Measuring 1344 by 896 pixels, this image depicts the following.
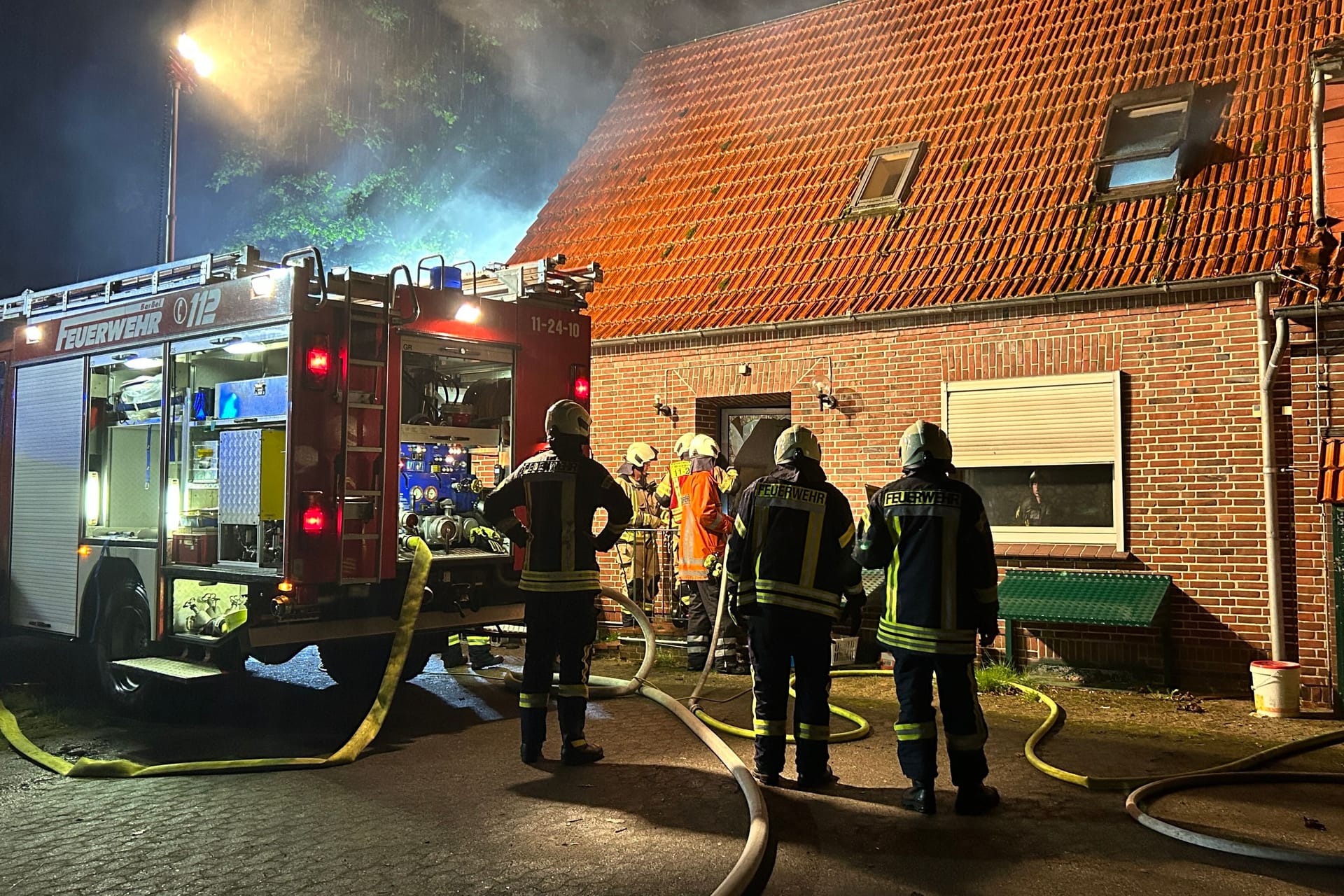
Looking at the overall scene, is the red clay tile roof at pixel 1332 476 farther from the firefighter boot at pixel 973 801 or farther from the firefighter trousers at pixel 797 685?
the firefighter trousers at pixel 797 685

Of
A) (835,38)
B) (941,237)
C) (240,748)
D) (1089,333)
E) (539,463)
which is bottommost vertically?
(240,748)

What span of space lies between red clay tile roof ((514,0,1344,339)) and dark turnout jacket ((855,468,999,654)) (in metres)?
4.60

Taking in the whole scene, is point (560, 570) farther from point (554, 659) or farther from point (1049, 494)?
point (1049, 494)

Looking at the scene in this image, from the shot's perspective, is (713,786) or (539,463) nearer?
(713,786)

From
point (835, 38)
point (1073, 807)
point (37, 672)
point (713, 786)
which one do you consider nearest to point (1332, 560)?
point (1073, 807)

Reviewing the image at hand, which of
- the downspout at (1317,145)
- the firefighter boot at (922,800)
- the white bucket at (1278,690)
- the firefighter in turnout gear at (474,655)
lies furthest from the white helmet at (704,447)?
the downspout at (1317,145)

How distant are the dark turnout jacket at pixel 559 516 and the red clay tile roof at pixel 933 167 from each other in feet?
15.3

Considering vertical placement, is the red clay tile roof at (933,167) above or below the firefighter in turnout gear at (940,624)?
above

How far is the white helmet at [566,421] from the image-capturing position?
6395 mm

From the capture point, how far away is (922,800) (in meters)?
5.16

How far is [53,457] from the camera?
8.60 meters

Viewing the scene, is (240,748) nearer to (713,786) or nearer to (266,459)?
(266,459)

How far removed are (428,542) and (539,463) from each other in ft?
5.49

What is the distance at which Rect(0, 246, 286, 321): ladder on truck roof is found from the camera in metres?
7.34
